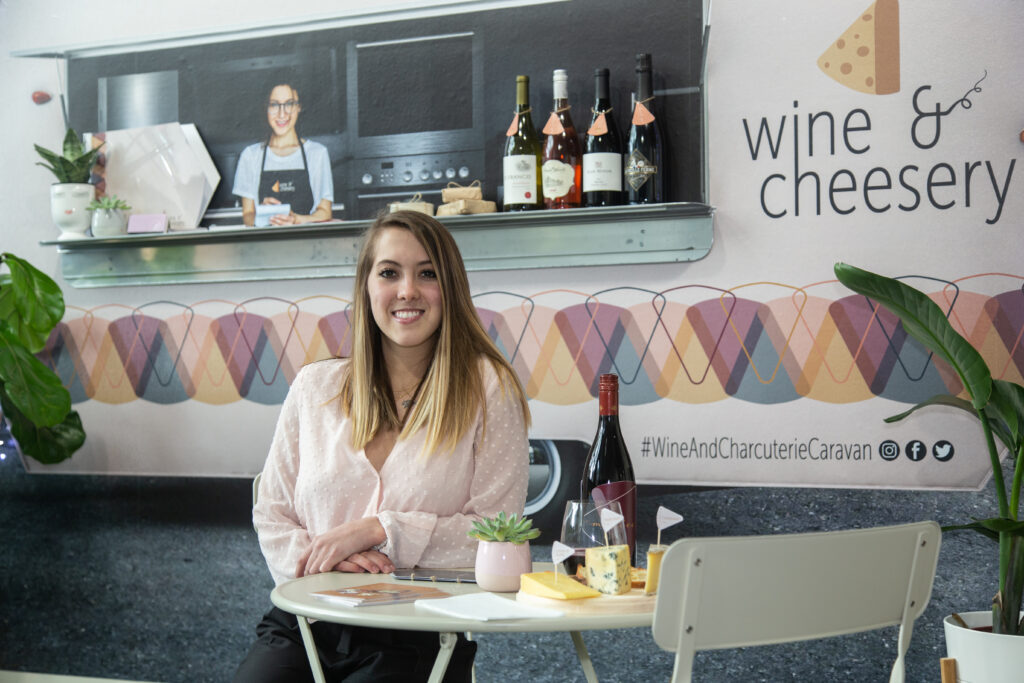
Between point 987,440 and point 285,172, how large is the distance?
210 cm

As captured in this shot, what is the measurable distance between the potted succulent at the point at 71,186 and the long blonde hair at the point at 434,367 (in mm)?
1515

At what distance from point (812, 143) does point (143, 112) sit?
2090 millimetres

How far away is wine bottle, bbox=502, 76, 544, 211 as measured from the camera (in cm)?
272

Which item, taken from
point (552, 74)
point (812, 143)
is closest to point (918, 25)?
point (812, 143)

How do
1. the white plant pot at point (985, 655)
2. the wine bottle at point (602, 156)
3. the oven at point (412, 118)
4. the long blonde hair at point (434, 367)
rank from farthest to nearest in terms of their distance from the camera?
the oven at point (412, 118)
the wine bottle at point (602, 156)
the white plant pot at point (985, 655)
the long blonde hair at point (434, 367)

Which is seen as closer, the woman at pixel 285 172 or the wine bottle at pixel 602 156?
the wine bottle at pixel 602 156

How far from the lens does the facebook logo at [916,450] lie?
2.53 metres

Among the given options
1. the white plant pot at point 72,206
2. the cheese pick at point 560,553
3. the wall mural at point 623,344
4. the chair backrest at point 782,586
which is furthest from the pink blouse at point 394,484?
the white plant pot at point 72,206

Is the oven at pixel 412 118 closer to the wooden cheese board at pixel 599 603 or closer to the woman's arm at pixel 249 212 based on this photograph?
the woman's arm at pixel 249 212

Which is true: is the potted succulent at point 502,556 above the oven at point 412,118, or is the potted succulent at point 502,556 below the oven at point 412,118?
below

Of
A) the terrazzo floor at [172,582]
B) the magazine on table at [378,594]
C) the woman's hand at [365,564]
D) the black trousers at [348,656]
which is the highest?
the magazine on table at [378,594]

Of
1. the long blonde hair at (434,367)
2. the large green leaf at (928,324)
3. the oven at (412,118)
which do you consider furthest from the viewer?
Answer: the oven at (412,118)

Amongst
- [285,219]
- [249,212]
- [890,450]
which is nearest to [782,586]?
[890,450]

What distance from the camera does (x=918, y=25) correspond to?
8.30ft
